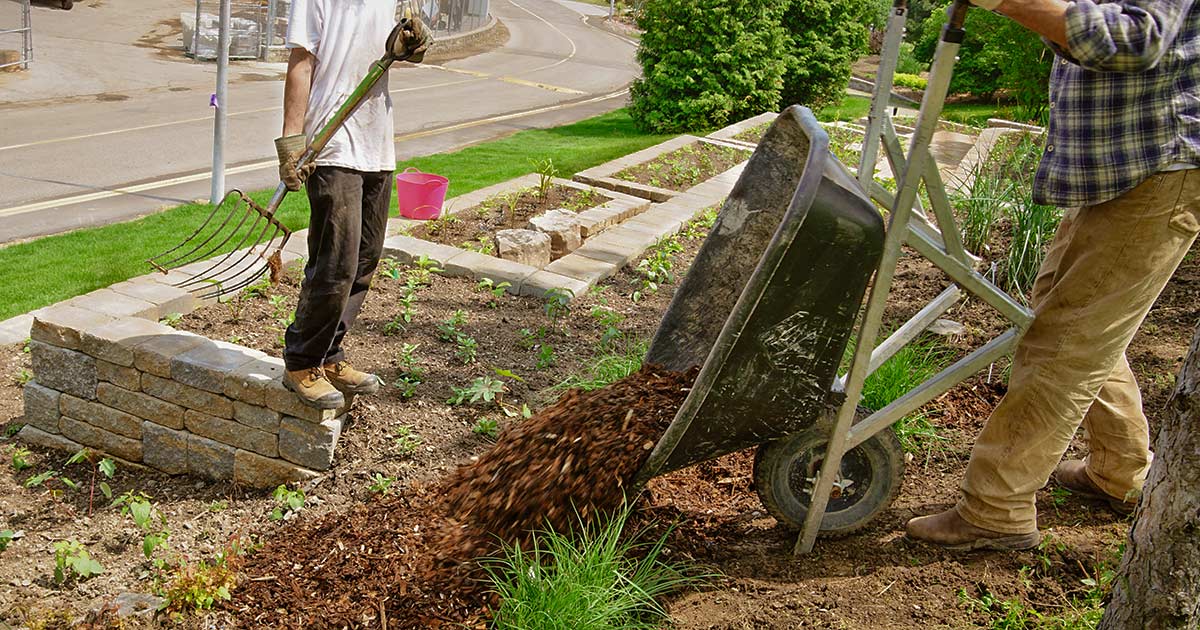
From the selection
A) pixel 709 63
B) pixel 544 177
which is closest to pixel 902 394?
pixel 544 177

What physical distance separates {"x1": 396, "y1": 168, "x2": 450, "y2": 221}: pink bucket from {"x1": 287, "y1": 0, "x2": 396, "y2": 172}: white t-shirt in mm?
2722

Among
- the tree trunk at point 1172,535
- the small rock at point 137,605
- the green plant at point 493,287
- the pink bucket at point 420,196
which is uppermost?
the tree trunk at point 1172,535


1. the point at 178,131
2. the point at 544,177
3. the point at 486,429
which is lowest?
the point at 178,131

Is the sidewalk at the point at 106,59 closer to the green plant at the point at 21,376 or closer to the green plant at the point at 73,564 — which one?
the green plant at the point at 21,376

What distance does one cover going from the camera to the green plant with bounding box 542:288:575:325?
16.0 ft

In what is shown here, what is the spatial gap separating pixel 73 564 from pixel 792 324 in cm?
241

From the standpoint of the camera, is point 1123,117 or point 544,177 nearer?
point 1123,117

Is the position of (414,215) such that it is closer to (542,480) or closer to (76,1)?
(542,480)

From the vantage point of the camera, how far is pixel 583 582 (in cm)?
265

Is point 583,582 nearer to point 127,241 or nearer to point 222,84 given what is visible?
point 127,241

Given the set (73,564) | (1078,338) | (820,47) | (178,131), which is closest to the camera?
(1078,338)

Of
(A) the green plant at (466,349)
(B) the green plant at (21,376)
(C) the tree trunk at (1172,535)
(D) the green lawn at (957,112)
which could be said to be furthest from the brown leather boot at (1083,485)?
(D) the green lawn at (957,112)

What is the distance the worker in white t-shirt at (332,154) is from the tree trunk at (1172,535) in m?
2.50

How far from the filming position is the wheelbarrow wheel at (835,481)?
288cm
